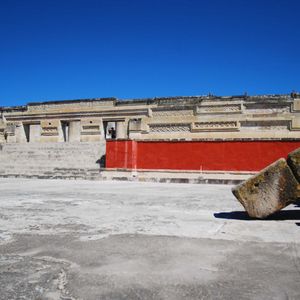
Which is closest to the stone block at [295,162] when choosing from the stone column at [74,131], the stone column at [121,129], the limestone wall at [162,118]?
the limestone wall at [162,118]

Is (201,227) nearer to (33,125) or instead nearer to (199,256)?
(199,256)

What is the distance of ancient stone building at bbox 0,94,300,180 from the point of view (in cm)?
1875

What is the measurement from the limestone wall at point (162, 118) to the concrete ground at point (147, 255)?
39.1 ft

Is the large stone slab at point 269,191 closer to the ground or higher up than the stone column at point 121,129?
closer to the ground

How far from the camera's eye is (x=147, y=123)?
2184cm

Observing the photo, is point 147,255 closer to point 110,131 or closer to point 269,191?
point 269,191

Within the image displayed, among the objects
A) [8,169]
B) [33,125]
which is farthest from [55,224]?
[33,125]

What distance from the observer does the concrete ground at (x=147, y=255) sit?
9.32 ft

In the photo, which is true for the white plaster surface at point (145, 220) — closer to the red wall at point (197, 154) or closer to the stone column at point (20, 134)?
the red wall at point (197, 154)

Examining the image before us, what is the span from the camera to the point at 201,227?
213 inches

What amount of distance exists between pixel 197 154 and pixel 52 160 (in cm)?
901

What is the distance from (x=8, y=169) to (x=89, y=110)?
8.03 metres

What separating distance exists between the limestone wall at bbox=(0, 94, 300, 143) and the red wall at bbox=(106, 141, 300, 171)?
62cm

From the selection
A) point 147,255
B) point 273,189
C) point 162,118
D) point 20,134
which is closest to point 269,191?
point 273,189
